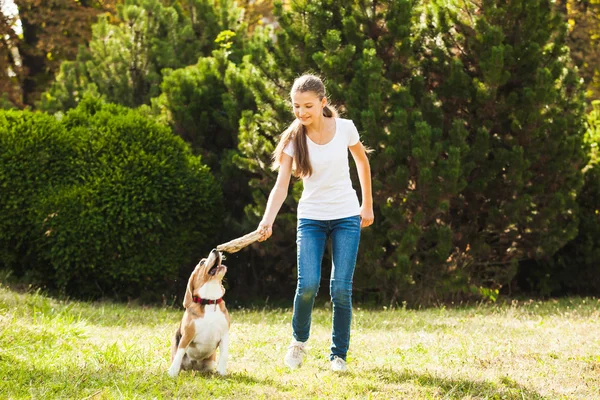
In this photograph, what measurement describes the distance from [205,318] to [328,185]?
1.10 meters

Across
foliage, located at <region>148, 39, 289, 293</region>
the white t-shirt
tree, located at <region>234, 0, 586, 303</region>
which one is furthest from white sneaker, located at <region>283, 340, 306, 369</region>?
foliage, located at <region>148, 39, 289, 293</region>

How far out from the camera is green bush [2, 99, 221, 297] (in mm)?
8930

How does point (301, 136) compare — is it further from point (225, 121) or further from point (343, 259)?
point (225, 121)

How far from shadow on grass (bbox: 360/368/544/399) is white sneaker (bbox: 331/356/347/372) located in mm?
170

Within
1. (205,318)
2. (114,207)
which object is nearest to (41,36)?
(114,207)

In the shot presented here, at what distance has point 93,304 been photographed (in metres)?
8.86

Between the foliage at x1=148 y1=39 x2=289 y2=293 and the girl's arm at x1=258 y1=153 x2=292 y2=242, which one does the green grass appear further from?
the foliage at x1=148 y1=39 x2=289 y2=293

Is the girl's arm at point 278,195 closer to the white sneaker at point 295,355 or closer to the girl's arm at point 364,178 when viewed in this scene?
the girl's arm at point 364,178

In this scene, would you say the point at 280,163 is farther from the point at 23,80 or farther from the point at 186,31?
the point at 23,80

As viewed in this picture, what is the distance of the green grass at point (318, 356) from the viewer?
4.62m

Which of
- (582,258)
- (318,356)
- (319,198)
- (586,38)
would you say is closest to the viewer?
(319,198)

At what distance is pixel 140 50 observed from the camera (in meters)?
11.2

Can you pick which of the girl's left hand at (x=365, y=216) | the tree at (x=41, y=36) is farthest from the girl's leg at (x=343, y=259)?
the tree at (x=41, y=36)

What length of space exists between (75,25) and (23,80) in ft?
5.62
